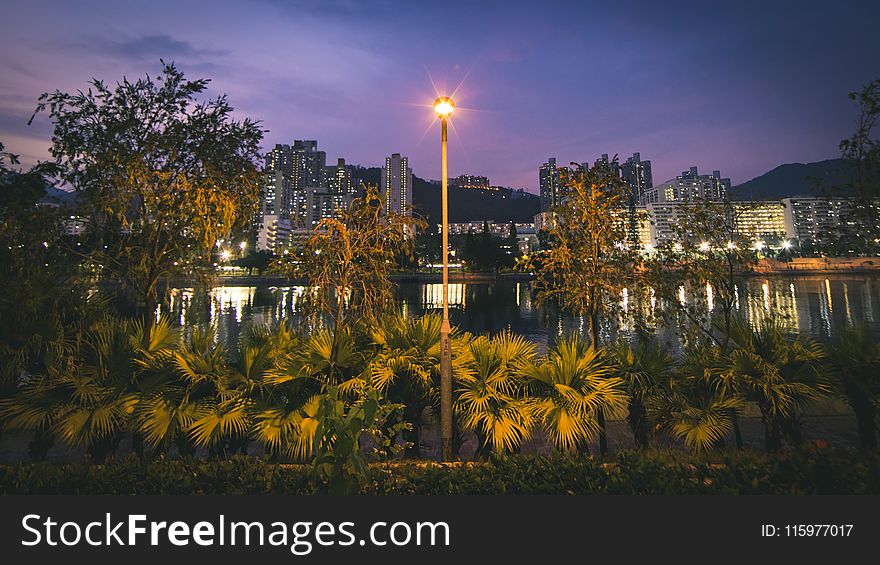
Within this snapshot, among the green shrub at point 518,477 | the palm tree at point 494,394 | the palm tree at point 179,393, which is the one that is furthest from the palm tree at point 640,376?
the palm tree at point 179,393

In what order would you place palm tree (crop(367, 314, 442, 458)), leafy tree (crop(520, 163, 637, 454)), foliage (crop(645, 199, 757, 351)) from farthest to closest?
foliage (crop(645, 199, 757, 351))
leafy tree (crop(520, 163, 637, 454))
palm tree (crop(367, 314, 442, 458))

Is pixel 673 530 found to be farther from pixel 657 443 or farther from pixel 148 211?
pixel 148 211

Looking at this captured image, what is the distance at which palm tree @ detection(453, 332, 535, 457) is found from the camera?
21.7 ft

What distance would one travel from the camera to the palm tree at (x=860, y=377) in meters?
7.00

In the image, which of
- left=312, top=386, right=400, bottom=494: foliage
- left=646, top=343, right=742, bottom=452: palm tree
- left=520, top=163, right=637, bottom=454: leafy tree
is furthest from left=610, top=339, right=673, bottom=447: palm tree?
left=312, top=386, right=400, bottom=494: foliage

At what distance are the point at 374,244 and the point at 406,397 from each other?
10.5 feet

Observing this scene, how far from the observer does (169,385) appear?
7203 mm

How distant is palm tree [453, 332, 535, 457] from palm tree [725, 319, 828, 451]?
11.5 feet

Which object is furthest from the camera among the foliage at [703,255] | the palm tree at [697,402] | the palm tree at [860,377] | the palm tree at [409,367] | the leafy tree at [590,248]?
the foliage at [703,255]

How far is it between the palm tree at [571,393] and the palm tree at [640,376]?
1.10 feet

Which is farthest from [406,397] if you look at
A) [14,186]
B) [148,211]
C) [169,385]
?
[14,186]

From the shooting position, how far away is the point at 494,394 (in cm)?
690

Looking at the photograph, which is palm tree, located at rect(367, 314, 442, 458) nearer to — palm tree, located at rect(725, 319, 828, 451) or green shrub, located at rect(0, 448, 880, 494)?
green shrub, located at rect(0, 448, 880, 494)

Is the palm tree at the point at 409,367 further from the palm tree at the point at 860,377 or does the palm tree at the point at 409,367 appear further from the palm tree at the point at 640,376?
the palm tree at the point at 860,377
